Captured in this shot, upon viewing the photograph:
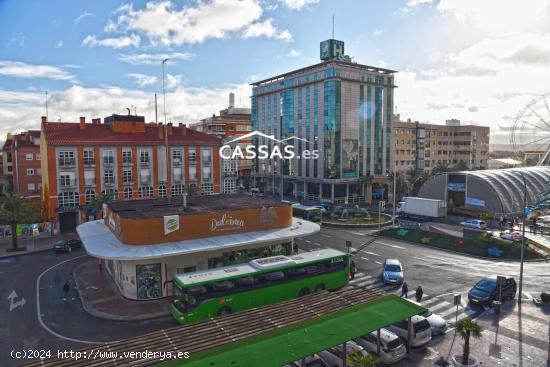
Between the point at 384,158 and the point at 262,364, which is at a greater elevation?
the point at 384,158

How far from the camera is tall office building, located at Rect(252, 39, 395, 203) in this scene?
276 ft

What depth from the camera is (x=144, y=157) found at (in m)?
66.4

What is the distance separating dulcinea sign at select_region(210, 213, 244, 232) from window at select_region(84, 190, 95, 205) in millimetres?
35324

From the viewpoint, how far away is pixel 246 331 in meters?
18.7

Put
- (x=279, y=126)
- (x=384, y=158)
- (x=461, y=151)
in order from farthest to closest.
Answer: (x=461, y=151)
(x=279, y=126)
(x=384, y=158)

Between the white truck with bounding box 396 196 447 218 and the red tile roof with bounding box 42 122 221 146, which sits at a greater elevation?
the red tile roof with bounding box 42 122 221 146

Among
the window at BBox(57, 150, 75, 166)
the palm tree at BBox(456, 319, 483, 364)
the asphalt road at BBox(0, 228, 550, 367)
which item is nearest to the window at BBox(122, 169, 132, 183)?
the window at BBox(57, 150, 75, 166)

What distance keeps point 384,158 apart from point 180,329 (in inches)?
3099

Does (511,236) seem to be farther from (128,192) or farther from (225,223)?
(128,192)

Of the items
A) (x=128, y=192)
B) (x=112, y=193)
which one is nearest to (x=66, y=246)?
(x=112, y=193)

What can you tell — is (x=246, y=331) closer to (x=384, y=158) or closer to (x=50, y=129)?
(x=50, y=129)

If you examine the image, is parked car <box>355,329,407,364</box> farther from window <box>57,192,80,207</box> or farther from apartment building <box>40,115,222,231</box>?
window <box>57,192,80,207</box>

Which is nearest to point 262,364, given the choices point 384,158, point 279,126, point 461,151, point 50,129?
point 50,129

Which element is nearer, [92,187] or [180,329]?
[180,329]
